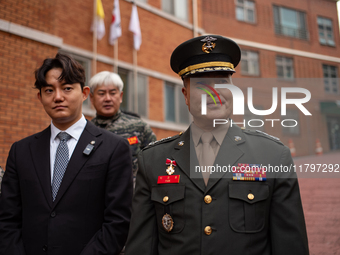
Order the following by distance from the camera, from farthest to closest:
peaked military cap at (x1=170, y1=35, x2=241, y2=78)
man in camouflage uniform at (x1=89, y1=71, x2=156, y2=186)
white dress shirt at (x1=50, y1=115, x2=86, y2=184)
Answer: man in camouflage uniform at (x1=89, y1=71, x2=156, y2=186) → white dress shirt at (x1=50, y1=115, x2=86, y2=184) → peaked military cap at (x1=170, y1=35, x2=241, y2=78)

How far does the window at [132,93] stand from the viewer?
1116cm

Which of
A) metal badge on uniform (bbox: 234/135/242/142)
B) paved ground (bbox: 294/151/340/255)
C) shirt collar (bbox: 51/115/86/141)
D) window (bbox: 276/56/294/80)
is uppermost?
window (bbox: 276/56/294/80)

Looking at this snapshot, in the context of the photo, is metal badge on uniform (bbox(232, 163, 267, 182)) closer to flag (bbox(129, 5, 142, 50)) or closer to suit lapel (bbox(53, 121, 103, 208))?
suit lapel (bbox(53, 121, 103, 208))

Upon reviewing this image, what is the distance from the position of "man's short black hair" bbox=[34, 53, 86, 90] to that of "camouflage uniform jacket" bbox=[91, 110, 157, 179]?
3.73 ft

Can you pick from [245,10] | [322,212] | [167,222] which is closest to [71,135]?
[167,222]

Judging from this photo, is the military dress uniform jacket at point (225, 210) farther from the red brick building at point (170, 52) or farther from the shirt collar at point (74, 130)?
the shirt collar at point (74, 130)

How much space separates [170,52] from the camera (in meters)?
12.4

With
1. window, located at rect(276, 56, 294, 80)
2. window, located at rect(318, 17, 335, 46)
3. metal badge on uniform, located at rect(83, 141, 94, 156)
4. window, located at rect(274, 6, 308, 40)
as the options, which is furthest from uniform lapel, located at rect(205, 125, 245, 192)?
window, located at rect(318, 17, 335, 46)

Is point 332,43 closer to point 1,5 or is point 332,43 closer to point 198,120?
point 1,5

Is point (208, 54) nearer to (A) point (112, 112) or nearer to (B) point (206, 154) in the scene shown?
(B) point (206, 154)

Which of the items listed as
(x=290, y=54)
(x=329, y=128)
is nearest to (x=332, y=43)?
(x=290, y=54)

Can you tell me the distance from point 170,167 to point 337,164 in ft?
5.41

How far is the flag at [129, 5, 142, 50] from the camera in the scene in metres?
10.9

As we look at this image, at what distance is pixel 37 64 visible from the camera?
7297mm
